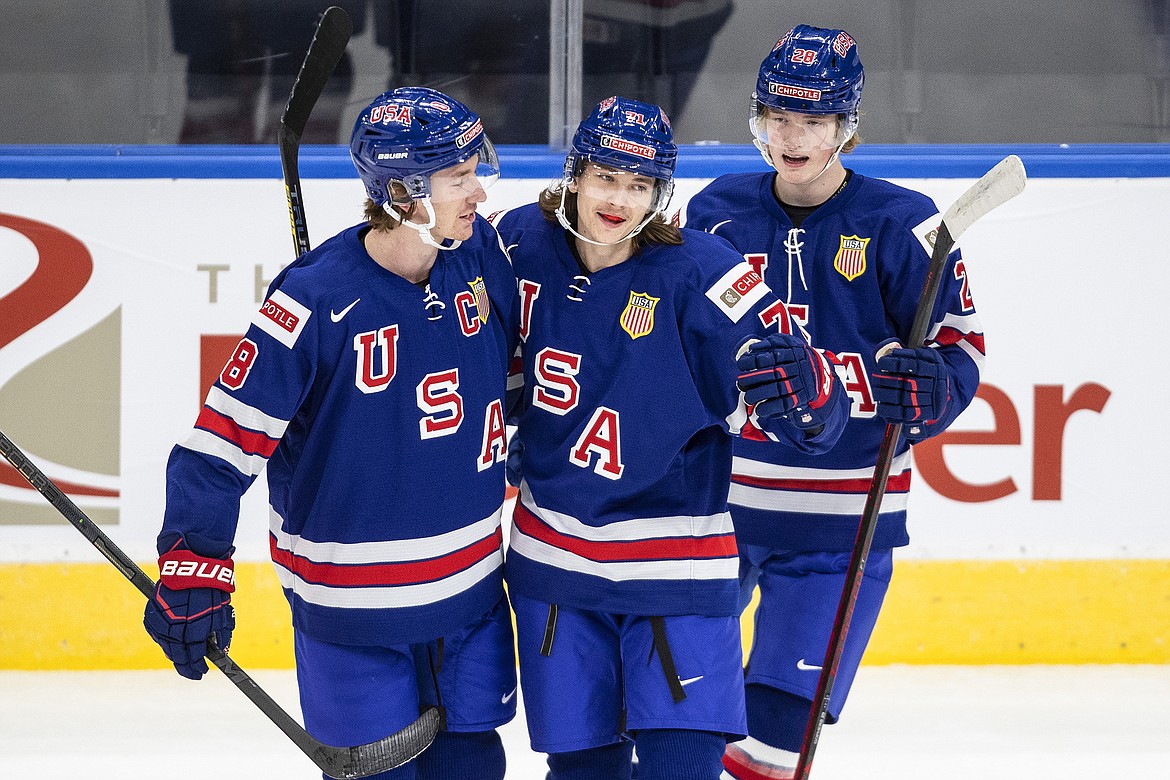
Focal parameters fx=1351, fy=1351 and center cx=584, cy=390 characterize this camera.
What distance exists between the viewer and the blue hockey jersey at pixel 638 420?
1.81 metres

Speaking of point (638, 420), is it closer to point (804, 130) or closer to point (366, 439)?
point (366, 439)

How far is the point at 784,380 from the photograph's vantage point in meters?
1.71

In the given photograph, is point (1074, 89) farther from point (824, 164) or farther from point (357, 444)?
point (357, 444)

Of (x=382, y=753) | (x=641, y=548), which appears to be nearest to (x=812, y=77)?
(x=641, y=548)

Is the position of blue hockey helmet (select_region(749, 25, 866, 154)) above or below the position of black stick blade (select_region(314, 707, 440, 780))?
above

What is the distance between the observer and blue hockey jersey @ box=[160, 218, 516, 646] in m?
1.73

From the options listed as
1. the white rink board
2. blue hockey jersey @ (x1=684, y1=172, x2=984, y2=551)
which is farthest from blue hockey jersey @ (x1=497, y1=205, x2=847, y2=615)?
the white rink board

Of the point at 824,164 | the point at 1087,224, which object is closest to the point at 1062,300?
the point at 1087,224

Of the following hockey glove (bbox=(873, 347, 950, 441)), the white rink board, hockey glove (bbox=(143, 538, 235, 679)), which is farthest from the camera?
the white rink board

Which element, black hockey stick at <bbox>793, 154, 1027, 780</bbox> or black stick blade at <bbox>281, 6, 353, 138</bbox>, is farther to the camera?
black stick blade at <bbox>281, 6, 353, 138</bbox>

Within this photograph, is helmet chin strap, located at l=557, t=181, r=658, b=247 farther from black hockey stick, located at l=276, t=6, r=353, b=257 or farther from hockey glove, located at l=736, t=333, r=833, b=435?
black hockey stick, located at l=276, t=6, r=353, b=257

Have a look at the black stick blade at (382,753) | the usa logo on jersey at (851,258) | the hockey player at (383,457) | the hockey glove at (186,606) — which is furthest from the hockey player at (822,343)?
the hockey glove at (186,606)

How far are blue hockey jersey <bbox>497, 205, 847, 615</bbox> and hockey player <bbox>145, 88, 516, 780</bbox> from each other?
77mm

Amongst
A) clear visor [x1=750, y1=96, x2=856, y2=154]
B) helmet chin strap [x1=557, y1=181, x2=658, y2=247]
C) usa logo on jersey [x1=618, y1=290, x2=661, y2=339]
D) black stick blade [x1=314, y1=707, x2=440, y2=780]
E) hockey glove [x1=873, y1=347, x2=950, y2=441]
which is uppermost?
clear visor [x1=750, y1=96, x2=856, y2=154]
